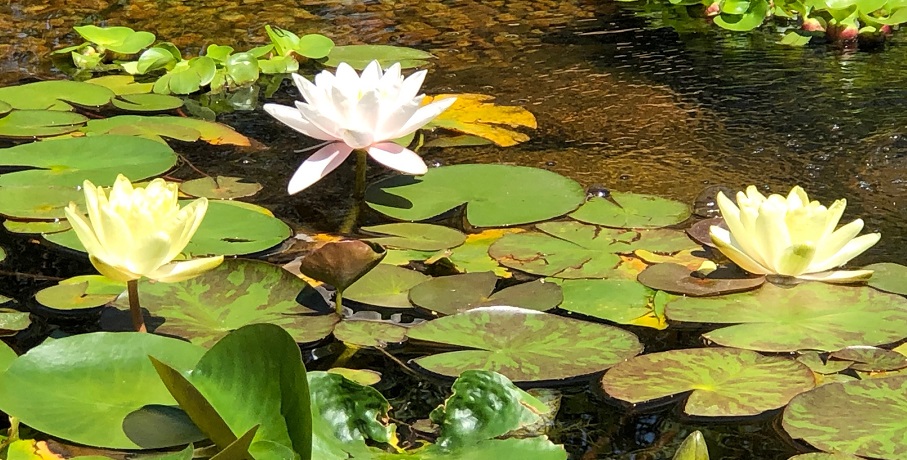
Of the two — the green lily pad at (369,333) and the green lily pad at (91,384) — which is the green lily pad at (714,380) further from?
the green lily pad at (91,384)

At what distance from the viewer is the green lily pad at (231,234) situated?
1.48 metres

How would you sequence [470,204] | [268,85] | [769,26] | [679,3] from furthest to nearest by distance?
[679,3], [769,26], [268,85], [470,204]

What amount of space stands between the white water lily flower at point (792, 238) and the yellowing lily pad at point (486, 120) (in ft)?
2.53

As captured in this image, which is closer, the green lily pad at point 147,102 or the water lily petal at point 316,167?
the water lily petal at point 316,167

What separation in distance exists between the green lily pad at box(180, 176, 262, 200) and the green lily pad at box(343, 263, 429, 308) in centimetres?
42

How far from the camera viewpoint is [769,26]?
10.6ft

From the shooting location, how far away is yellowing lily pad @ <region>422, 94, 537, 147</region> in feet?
6.95

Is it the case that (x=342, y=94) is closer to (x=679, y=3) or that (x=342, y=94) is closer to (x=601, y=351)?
(x=601, y=351)

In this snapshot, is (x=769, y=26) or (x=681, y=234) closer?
(x=681, y=234)

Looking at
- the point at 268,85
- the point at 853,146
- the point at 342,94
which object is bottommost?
the point at 268,85

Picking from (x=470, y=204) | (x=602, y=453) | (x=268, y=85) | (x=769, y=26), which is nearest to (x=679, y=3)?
(x=769, y=26)

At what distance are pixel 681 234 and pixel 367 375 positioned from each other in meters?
0.62

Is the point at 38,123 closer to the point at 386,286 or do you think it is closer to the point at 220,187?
the point at 220,187

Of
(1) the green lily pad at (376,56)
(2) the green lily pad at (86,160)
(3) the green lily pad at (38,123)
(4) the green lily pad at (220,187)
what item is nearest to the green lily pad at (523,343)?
(4) the green lily pad at (220,187)
